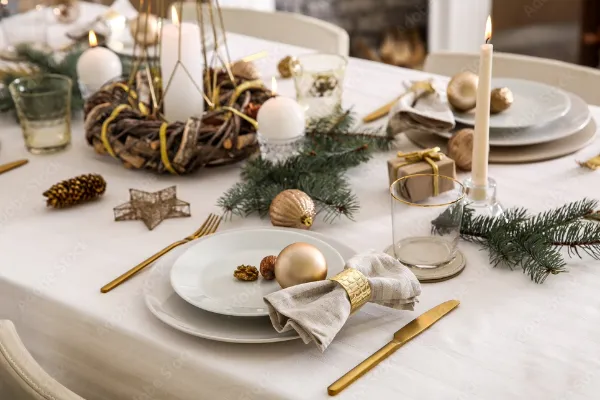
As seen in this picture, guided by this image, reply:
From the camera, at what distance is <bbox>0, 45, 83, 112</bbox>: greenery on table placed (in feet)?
5.31

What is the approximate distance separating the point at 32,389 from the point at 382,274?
1.30ft

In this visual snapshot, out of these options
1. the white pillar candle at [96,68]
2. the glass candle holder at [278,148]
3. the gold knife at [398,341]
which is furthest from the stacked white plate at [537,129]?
the white pillar candle at [96,68]

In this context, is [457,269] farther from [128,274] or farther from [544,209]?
[128,274]

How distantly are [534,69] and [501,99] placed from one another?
447 millimetres

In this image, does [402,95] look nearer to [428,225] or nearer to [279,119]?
[279,119]

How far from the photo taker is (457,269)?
1040 millimetres

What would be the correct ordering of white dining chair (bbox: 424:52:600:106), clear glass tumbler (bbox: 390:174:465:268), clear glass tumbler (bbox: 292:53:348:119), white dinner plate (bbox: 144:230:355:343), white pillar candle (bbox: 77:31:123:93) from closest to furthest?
white dinner plate (bbox: 144:230:355:343) < clear glass tumbler (bbox: 390:174:465:268) < clear glass tumbler (bbox: 292:53:348:119) < white pillar candle (bbox: 77:31:123:93) < white dining chair (bbox: 424:52:600:106)

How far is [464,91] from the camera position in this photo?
141 cm

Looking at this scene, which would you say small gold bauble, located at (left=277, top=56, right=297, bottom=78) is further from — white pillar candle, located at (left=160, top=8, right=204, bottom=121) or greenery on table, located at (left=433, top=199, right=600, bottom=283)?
greenery on table, located at (left=433, top=199, right=600, bottom=283)

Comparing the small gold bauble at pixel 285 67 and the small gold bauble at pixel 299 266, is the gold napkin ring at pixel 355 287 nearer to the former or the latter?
the small gold bauble at pixel 299 266

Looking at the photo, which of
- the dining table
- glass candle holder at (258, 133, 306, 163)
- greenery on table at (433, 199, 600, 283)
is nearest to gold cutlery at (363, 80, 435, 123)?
the dining table

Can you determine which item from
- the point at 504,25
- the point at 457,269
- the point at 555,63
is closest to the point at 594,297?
the point at 457,269

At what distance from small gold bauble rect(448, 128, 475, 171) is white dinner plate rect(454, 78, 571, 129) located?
7 centimetres

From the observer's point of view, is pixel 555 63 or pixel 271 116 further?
pixel 555 63
